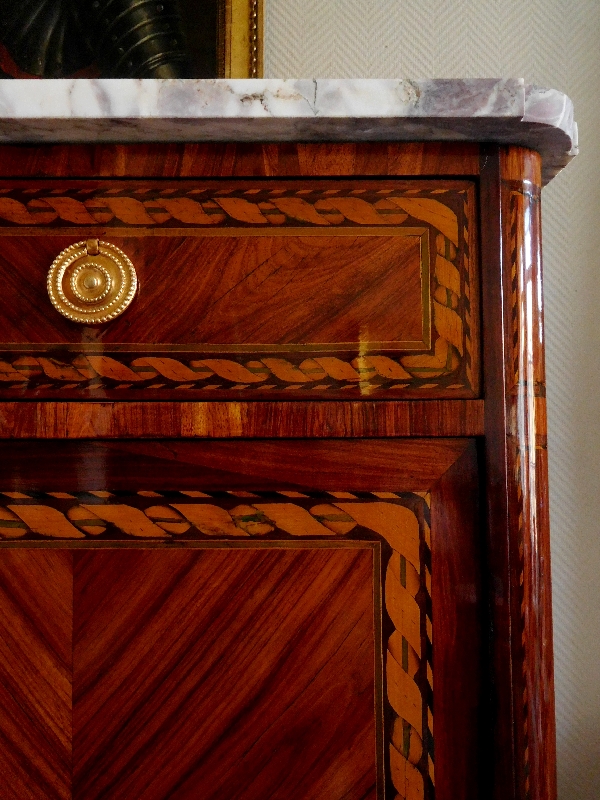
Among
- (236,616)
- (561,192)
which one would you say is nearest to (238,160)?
(236,616)

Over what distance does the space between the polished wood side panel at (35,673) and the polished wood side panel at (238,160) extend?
9.5 inches

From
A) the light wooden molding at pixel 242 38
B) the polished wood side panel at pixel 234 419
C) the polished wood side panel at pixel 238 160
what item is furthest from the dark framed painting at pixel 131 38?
the polished wood side panel at pixel 234 419

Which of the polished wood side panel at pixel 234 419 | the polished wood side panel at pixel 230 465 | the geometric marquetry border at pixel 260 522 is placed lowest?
the geometric marquetry border at pixel 260 522

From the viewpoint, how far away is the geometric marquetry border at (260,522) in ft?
1.19

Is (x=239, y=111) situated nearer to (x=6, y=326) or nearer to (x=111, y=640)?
(x=6, y=326)

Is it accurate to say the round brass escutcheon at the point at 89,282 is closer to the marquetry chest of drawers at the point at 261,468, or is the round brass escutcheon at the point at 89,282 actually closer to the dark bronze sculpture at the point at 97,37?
the marquetry chest of drawers at the point at 261,468

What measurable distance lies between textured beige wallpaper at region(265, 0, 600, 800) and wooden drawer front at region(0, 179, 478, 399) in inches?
16.9

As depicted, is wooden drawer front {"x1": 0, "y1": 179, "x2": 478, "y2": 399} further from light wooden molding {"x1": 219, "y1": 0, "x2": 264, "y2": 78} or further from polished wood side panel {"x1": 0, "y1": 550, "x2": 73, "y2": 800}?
light wooden molding {"x1": 219, "y1": 0, "x2": 264, "y2": 78}

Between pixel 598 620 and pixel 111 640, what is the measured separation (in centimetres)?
61

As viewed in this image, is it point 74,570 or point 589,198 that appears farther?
point 589,198

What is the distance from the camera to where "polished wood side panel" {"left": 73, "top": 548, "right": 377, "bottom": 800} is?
357 millimetres

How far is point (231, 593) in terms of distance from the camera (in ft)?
1.19

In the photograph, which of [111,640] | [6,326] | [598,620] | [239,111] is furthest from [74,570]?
[598,620]

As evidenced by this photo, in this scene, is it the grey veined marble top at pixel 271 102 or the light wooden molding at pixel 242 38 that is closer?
the grey veined marble top at pixel 271 102
